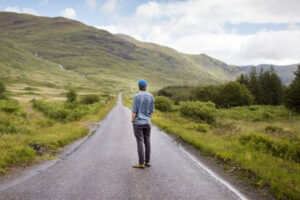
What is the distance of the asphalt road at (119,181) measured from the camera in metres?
5.75

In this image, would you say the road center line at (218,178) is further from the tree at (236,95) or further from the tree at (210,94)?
the tree at (210,94)

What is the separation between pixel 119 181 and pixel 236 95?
68.9 metres

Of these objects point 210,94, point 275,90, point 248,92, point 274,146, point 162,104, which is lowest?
point 274,146

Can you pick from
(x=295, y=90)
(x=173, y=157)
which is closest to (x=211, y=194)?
(x=173, y=157)

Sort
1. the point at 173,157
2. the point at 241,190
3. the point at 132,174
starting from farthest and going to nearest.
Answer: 1. the point at 173,157
2. the point at 132,174
3. the point at 241,190

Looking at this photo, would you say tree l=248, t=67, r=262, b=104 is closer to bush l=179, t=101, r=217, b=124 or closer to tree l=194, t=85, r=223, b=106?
tree l=194, t=85, r=223, b=106

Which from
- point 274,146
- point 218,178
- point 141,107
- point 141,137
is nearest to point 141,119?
point 141,107

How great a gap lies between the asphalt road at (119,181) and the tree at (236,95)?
64821 mm

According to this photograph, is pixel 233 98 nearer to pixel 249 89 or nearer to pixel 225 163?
pixel 249 89

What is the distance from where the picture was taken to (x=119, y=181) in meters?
6.75

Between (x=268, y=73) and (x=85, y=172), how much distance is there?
80.0 meters

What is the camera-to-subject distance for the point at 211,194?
5.86m

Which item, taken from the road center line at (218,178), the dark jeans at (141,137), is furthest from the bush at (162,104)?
the dark jeans at (141,137)

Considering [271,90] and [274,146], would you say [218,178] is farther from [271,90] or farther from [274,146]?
[271,90]
